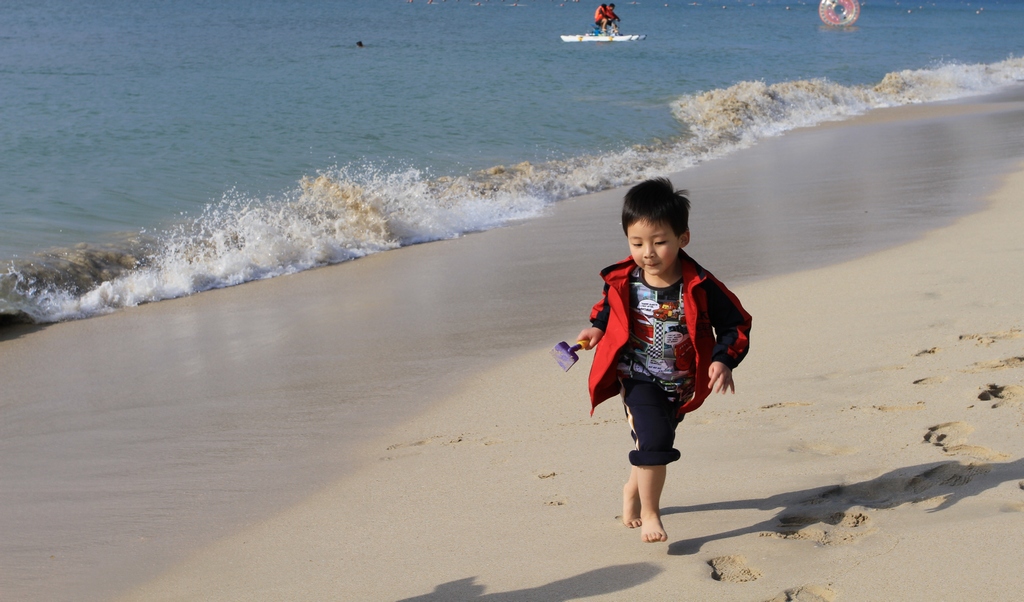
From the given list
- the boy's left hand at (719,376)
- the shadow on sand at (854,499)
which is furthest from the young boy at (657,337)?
the shadow on sand at (854,499)

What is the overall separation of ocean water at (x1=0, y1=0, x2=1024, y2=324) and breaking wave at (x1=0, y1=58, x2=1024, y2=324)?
1.0 inches

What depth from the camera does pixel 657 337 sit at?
3119mm

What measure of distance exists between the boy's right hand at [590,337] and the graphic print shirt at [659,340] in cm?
10

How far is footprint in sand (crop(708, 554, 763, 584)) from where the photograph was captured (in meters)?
2.77

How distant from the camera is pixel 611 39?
36906mm

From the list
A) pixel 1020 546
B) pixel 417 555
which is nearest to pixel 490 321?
pixel 417 555

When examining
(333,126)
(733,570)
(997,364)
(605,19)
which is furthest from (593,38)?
(733,570)

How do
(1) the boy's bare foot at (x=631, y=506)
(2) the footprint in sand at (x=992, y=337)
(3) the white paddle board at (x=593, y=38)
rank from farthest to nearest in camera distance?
(3) the white paddle board at (x=593, y=38) < (2) the footprint in sand at (x=992, y=337) < (1) the boy's bare foot at (x=631, y=506)

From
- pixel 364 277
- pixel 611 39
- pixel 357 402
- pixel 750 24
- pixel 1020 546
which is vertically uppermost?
pixel 750 24

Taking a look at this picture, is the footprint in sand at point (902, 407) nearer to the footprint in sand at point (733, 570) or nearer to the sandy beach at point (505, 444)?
the sandy beach at point (505, 444)

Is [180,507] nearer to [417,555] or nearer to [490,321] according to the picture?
[417,555]

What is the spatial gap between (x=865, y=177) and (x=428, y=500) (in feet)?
27.7

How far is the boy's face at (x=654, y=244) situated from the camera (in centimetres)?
299

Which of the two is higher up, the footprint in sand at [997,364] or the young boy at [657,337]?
the young boy at [657,337]
